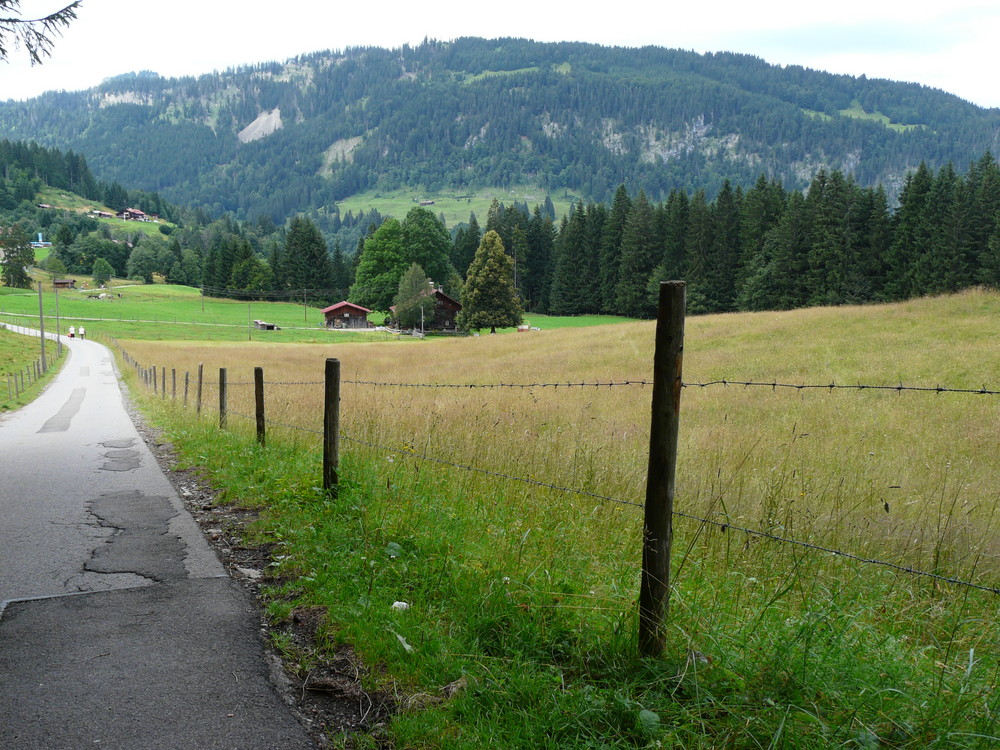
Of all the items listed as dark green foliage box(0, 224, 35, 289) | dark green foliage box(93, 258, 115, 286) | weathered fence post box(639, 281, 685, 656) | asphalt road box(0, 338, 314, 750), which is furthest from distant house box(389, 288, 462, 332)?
weathered fence post box(639, 281, 685, 656)

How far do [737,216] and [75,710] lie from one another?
274ft

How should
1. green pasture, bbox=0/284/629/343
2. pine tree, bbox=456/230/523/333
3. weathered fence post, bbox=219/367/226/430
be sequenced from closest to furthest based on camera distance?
1. weathered fence post, bbox=219/367/226/430
2. pine tree, bbox=456/230/523/333
3. green pasture, bbox=0/284/629/343

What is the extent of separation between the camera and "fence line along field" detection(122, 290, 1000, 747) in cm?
352

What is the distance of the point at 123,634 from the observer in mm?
4414

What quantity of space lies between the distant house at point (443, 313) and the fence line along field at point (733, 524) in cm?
7743

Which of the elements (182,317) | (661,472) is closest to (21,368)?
(661,472)

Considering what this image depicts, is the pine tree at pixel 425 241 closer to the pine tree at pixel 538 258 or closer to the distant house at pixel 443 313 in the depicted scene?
the distant house at pixel 443 313

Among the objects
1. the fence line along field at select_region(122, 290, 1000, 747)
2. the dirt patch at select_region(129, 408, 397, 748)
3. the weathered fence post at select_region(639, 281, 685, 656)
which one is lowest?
the dirt patch at select_region(129, 408, 397, 748)

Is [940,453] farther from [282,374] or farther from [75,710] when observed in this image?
[282,374]

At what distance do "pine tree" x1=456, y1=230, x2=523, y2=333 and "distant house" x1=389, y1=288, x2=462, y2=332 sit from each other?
13.6 m

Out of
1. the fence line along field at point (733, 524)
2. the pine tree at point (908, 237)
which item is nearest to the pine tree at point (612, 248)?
the pine tree at point (908, 237)

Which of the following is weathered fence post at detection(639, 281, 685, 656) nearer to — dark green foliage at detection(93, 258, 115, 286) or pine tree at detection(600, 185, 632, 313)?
pine tree at detection(600, 185, 632, 313)

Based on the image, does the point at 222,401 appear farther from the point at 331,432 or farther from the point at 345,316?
the point at 345,316

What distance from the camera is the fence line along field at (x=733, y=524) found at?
352 cm
